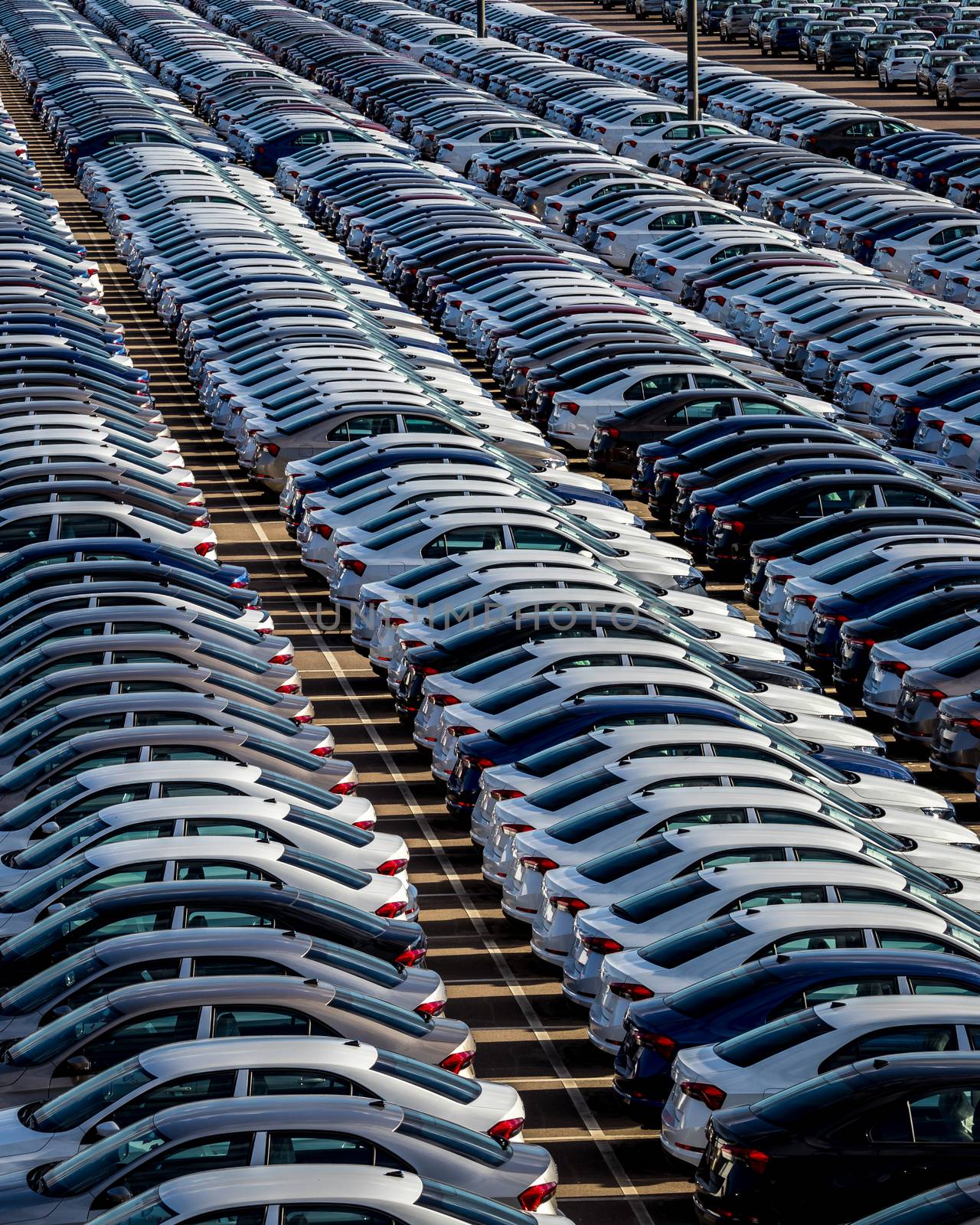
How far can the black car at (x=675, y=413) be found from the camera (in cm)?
2677

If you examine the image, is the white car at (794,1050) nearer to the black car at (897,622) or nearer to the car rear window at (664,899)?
the car rear window at (664,899)

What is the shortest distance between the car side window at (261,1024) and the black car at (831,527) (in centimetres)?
1132

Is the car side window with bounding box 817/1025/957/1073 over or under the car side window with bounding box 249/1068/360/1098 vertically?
under

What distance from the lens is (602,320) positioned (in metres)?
30.2

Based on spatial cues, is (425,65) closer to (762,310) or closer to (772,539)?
(762,310)

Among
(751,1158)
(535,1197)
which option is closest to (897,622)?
(751,1158)

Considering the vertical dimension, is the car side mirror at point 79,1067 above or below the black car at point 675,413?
above

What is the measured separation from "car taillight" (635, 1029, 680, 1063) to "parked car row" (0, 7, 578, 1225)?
0.99 meters

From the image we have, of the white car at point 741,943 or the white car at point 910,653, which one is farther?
the white car at point 910,653

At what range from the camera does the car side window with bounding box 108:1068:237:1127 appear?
10.8 m

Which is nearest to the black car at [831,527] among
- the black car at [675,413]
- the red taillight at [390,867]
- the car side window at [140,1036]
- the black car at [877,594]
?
the black car at [877,594]

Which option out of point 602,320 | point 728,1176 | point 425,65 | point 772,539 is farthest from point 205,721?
point 425,65

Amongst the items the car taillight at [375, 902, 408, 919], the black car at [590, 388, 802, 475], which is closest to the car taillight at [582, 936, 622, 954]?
the car taillight at [375, 902, 408, 919]

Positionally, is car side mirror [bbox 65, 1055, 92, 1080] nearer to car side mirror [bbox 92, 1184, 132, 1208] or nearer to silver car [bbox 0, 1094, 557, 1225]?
silver car [bbox 0, 1094, 557, 1225]
